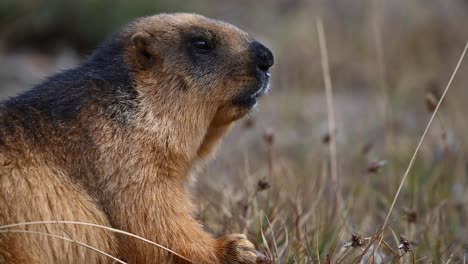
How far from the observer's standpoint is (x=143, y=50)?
5441 millimetres

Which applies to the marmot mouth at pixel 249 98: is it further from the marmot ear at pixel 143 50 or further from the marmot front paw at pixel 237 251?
the marmot front paw at pixel 237 251

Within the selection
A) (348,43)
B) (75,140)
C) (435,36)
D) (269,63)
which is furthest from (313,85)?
(75,140)

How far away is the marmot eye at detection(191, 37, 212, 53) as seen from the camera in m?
5.50

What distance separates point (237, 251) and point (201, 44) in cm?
154

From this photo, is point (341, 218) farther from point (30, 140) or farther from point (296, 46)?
point (296, 46)

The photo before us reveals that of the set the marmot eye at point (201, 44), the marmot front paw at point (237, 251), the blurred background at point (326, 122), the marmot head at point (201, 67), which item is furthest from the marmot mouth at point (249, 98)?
the marmot front paw at point (237, 251)

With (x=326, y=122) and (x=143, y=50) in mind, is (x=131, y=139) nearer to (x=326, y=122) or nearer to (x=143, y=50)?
(x=143, y=50)

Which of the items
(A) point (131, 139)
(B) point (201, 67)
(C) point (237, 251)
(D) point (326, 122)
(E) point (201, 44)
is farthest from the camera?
(D) point (326, 122)

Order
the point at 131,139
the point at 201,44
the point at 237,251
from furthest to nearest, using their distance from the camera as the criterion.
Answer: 1. the point at 201,44
2. the point at 131,139
3. the point at 237,251

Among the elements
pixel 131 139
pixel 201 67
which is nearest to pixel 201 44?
pixel 201 67

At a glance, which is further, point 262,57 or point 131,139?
point 262,57

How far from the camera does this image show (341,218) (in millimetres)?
6117

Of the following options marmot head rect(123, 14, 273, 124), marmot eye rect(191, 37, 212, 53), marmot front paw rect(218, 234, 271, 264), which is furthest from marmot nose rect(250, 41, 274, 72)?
marmot front paw rect(218, 234, 271, 264)

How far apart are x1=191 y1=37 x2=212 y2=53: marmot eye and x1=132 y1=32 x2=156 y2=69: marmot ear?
0.30 meters
